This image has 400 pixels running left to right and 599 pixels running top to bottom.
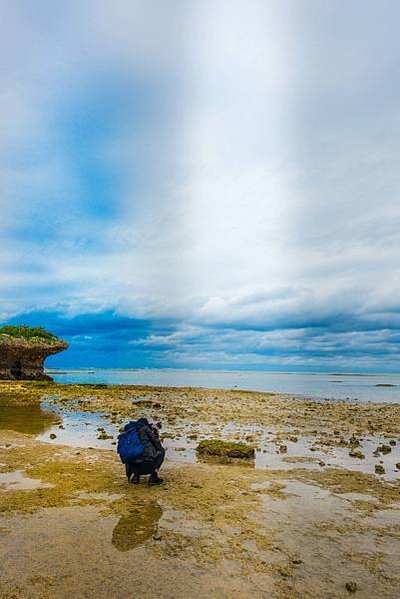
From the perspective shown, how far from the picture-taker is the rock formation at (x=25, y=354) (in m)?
58.2

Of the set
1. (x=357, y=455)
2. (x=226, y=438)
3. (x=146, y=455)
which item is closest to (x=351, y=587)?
(x=146, y=455)

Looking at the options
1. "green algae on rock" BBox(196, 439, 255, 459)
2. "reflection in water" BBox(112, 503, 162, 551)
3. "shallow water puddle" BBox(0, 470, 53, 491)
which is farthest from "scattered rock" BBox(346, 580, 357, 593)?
"green algae on rock" BBox(196, 439, 255, 459)

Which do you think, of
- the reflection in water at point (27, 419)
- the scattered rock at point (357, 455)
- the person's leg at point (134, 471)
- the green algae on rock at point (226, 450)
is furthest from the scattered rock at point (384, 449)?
the reflection in water at point (27, 419)

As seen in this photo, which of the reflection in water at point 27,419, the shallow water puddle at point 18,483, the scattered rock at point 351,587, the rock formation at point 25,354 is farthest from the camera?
the rock formation at point 25,354

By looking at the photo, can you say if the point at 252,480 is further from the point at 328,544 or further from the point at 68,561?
the point at 68,561

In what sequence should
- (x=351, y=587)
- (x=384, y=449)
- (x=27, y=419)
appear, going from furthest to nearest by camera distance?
Result: (x=27, y=419) < (x=384, y=449) < (x=351, y=587)

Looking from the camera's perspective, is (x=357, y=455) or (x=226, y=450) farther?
(x=357, y=455)

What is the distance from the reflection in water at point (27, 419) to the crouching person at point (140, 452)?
38.6ft

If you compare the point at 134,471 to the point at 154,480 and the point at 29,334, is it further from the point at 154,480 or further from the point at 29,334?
the point at 29,334

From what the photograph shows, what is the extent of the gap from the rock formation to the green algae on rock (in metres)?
45.8

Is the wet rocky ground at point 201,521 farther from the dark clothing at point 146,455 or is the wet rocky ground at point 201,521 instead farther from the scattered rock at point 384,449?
the dark clothing at point 146,455

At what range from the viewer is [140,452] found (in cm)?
1329

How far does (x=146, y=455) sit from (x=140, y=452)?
9.0 inches

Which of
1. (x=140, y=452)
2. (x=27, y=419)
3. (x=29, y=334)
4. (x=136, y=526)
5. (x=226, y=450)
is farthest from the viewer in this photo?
(x=29, y=334)
